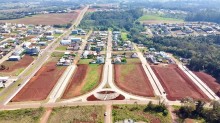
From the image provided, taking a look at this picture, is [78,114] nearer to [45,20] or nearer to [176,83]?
[176,83]

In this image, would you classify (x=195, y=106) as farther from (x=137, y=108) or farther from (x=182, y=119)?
(x=137, y=108)

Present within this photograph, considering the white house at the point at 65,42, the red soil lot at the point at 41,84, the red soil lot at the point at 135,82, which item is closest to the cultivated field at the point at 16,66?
the red soil lot at the point at 41,84

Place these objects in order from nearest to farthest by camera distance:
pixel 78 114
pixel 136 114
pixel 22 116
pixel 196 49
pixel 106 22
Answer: pixel 22 116 < pixel 136 114 < pixel 78 114 < pixel 196 49 < pixel 106 22

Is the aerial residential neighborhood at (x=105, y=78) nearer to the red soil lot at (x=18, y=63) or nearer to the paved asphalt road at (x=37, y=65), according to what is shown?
the paved asphalt road at (x=37, y=65)

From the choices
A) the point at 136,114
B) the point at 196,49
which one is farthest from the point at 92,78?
the point at 196,49

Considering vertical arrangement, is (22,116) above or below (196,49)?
below

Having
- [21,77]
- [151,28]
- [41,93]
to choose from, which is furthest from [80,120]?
[151,28]
